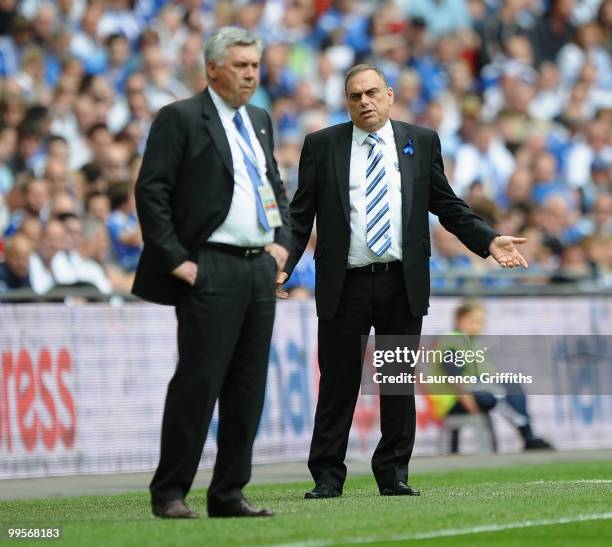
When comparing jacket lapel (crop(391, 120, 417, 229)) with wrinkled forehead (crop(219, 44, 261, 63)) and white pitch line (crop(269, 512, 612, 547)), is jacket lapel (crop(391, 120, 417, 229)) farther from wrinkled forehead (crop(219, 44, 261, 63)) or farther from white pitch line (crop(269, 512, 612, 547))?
white pitch line (crop(269, 512, 612, 547))

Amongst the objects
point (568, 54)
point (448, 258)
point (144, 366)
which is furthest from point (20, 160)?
point (568, 54)

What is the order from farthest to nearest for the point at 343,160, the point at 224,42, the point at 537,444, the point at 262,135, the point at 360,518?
the point at 537,444
the point at 343,160
the point at 262,135
the point at 360,518
the point at 224,42

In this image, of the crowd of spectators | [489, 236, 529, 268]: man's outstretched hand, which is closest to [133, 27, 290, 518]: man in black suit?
[489, 236, 529, 268]: man's outstretched hand

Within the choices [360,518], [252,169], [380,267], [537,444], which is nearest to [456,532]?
[360,518]

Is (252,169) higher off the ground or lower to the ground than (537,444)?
higher

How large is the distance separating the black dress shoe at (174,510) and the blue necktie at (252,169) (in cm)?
142

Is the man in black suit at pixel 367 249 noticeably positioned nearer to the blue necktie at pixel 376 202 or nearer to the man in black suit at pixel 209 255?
the blue necktie at pixel 376 202

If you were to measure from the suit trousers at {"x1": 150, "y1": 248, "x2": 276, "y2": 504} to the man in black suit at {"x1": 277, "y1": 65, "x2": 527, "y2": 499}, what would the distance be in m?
1.66

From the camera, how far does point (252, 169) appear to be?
8.55 meters

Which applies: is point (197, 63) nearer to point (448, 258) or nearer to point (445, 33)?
point (448, 258)

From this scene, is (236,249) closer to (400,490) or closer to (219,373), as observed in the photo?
(219,373)

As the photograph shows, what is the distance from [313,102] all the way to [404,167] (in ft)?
30.8

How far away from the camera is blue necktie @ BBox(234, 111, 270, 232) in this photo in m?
8.48

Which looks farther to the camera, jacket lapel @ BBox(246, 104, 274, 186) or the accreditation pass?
jacket lapel @ BBox(246, 104, 274, 186)
